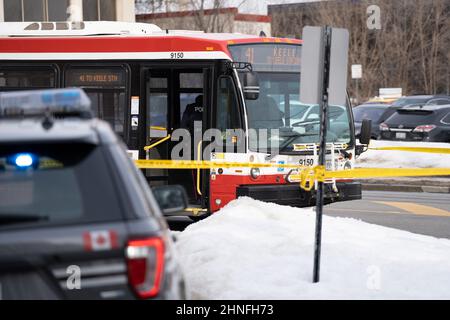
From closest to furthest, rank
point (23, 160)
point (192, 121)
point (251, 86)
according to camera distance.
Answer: point (23, 160) < point (251, 86) < point (192, 121)

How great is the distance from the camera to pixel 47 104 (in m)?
4.15

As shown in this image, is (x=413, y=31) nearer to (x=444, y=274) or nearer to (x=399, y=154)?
(x=399, y=154)

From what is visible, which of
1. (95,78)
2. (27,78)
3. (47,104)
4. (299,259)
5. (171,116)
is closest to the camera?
(47,104)

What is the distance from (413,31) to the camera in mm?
44656

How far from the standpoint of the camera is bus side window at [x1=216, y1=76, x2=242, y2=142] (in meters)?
12.1

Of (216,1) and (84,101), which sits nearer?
(84,101)

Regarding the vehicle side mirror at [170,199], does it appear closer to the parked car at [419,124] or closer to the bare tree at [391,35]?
the parked car at [419,124]

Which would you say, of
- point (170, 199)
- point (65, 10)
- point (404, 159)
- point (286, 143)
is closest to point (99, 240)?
point (170, 199)

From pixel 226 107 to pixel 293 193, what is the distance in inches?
62.3

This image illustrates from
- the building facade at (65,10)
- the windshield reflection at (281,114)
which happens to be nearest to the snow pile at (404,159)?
the windshield reflection at (281,114)

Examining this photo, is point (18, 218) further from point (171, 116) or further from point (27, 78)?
point (27, 78)
